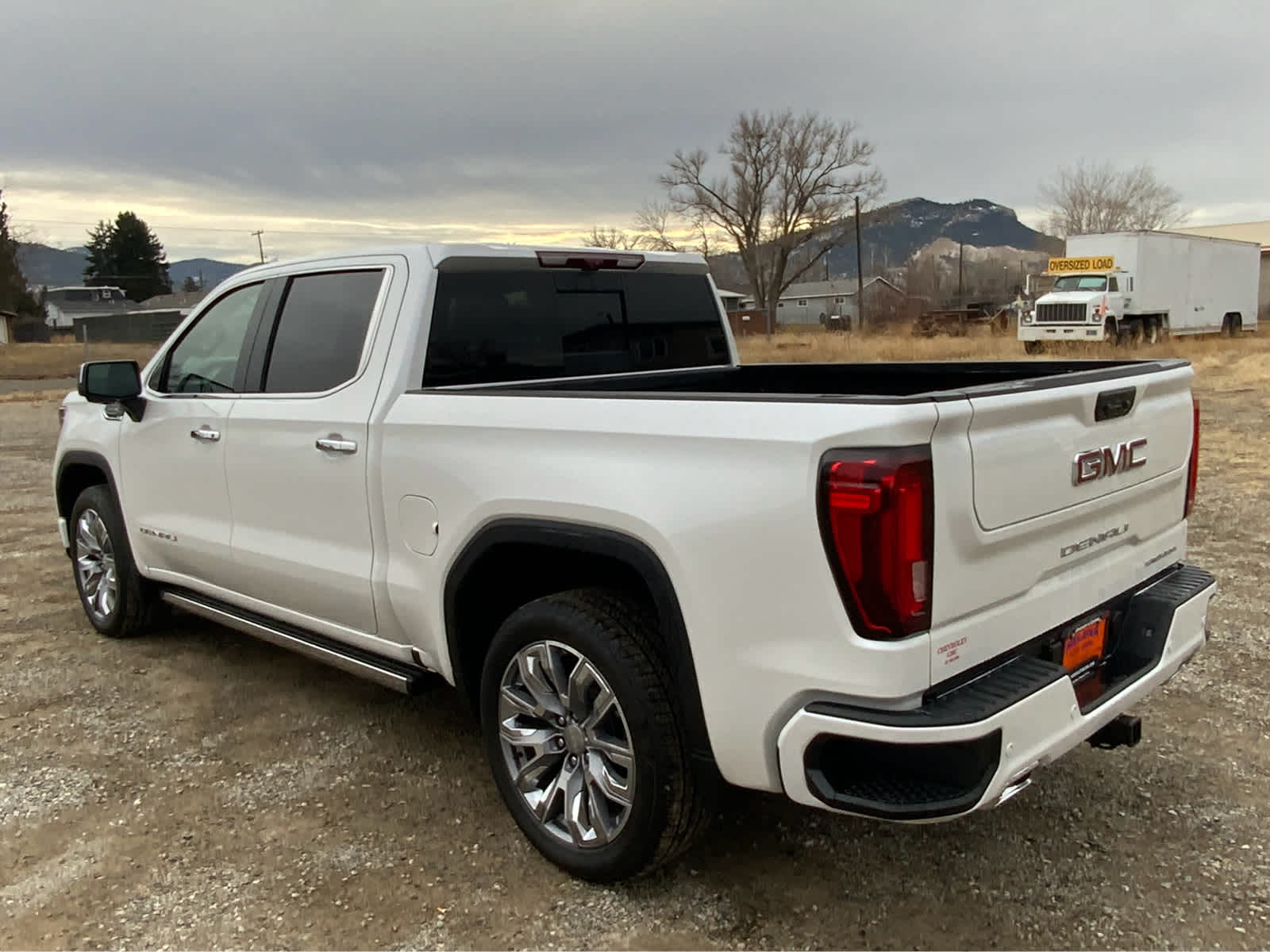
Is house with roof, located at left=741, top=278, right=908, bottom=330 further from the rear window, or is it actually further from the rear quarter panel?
the rear quarter panel

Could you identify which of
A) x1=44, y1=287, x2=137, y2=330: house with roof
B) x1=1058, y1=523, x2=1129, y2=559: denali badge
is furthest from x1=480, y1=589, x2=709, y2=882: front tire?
x1=44, y1=287, x2=137, y2=330: house with roof

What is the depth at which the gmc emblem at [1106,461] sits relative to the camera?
259 centimetres

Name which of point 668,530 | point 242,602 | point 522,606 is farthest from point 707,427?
point 242,602

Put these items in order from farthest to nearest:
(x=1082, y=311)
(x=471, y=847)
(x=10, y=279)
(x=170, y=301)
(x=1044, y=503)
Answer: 1. (x=170, y=301)
2. (x=10, y=279)
3. (x=1082, y=311)
4. (x=471, y=847)
5. (x=1044, y=503)

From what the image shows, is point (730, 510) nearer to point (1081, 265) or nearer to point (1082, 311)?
point (1082, 311)

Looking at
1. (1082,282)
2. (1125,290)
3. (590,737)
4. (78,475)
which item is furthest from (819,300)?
(590,737)

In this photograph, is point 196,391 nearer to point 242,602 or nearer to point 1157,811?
point 242,602

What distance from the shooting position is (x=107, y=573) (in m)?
5.26

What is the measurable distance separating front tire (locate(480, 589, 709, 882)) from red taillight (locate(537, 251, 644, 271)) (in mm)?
1563

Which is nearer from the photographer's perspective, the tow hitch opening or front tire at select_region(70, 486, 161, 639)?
the tow hitch opening

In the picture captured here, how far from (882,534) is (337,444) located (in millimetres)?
2079

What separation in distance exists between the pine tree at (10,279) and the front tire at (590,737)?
61.5m

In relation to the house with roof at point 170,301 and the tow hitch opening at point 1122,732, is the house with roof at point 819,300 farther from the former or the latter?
the tow hitch opening at point 1122,732

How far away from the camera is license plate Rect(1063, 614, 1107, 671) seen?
2.68 meters
